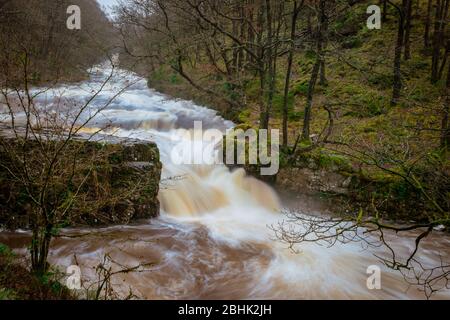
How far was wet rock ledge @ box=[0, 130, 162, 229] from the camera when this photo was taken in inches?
281

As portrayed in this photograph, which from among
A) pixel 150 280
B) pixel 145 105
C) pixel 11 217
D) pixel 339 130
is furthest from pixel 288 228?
pixel 145 105

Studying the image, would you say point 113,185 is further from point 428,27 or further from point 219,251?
point 428,27

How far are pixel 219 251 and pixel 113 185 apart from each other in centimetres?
276

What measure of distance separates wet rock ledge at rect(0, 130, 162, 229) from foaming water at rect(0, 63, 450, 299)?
0.92 feet

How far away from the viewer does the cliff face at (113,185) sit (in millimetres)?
7129

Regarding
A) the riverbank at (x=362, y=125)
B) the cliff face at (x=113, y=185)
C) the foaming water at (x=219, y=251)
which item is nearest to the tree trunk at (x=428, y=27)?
Result: the riverbank at (x=362, y=125)

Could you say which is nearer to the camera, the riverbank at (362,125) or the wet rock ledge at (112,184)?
the wet rock ledge at (112,184)

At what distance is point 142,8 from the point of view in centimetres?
1411

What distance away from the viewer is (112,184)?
8.05 m

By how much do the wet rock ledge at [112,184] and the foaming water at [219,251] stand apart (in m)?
0.28

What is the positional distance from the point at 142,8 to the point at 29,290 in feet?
41.1

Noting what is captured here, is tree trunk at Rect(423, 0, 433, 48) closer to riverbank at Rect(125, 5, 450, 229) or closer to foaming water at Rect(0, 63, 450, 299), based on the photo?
riverbank at Rect(125, 5, 450, 229)

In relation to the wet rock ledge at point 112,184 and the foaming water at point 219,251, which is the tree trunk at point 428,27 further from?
the wet rock ledge at point 112,184

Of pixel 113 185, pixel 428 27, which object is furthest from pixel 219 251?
pixel 428 27
